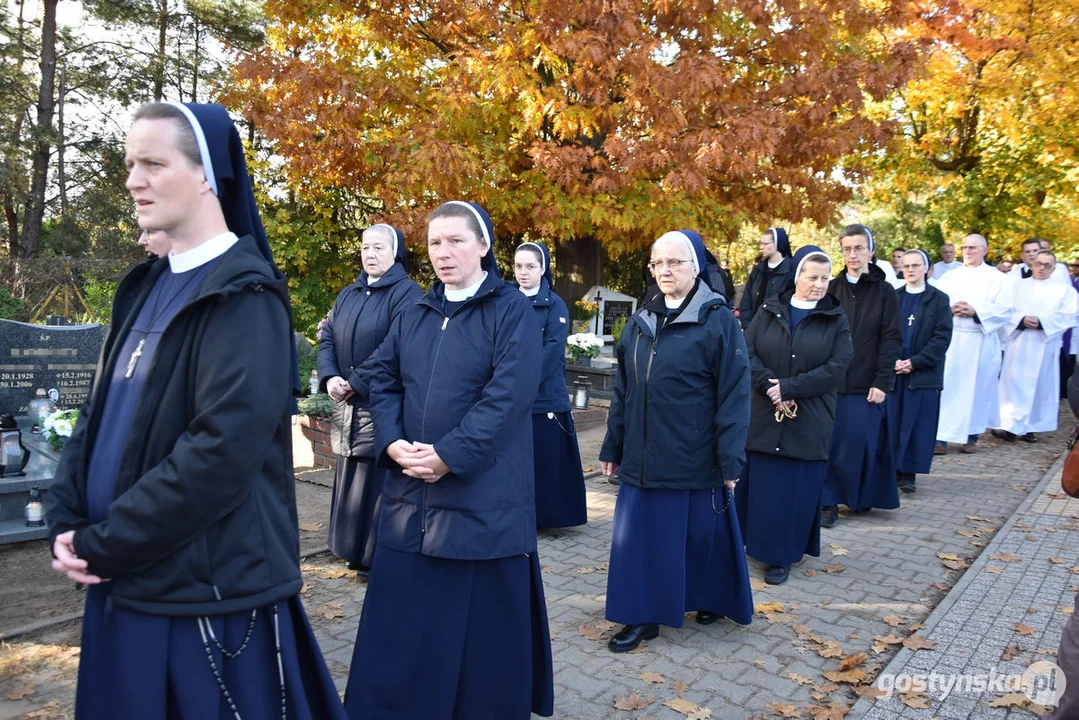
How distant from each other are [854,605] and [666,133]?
605cm

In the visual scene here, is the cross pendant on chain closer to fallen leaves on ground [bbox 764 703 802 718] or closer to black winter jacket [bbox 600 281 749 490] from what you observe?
black winter jacket [bbox 600 281 749 490]

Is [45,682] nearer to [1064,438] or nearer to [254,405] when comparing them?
[254,405]

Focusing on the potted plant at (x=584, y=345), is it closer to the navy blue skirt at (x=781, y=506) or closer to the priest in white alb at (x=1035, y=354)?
the priest in white alb at (x=1035, y=354)

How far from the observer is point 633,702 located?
3.84 m

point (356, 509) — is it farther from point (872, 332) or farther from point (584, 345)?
point (584, 345)

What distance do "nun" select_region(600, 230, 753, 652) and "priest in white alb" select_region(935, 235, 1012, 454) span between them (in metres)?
6.71

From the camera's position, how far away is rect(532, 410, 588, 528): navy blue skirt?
6363mm

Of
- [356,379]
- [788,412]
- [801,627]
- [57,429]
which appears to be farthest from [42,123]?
[801,627]

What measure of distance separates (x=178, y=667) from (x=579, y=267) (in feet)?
43.0

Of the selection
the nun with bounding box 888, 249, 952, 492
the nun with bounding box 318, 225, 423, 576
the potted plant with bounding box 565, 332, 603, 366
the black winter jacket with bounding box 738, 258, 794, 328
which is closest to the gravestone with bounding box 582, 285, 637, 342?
the potted plant with bounding box 565, 332, 603, 366

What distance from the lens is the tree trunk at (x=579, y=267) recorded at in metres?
14.8

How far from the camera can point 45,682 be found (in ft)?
12.7

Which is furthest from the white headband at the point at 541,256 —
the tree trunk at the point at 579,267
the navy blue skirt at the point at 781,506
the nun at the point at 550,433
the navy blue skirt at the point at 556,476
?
the tree trunk at the point at 579,267

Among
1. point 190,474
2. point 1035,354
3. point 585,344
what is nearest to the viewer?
point 190,474
